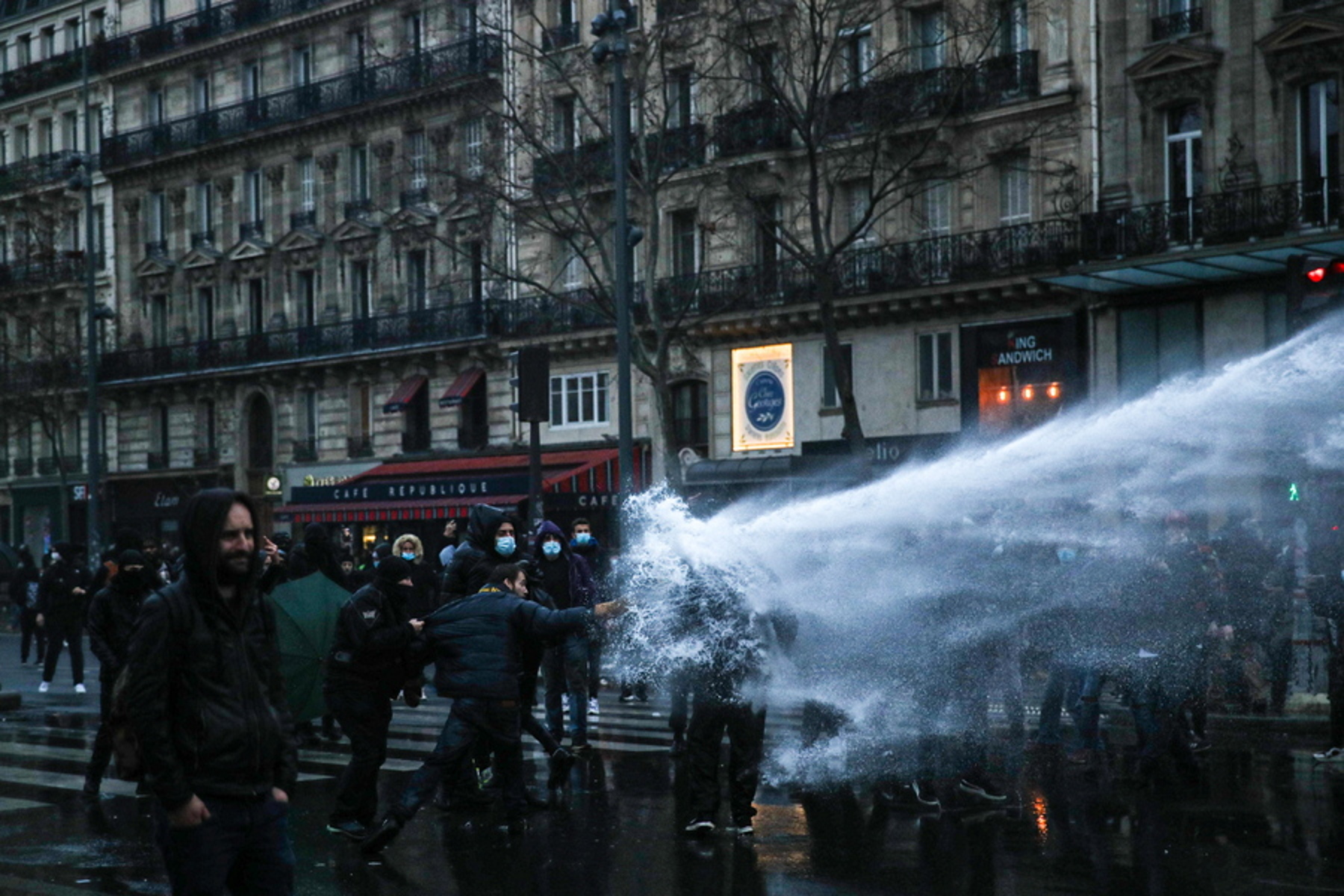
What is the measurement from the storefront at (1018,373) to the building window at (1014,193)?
6.49 ft

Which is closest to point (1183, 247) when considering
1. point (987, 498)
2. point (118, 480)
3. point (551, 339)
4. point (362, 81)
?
point (551, 339)

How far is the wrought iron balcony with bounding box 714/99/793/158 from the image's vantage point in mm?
34562

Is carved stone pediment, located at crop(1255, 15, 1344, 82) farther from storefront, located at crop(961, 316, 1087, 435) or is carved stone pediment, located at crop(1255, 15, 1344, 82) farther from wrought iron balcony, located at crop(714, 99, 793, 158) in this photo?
wrought iron balcony, located at crop(714, 99, 793, 158)

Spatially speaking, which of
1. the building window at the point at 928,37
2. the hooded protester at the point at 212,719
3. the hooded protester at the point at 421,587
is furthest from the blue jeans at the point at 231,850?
the building window at the point at 928,37

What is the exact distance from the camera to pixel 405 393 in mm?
43031

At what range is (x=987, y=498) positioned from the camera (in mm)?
12195

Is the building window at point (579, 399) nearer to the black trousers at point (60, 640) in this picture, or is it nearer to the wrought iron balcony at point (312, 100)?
the wrought iron balcony at point (312, 100)

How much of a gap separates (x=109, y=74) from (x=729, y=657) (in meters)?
48.1

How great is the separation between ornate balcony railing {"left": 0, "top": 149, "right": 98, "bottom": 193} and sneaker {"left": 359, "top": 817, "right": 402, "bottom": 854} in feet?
158

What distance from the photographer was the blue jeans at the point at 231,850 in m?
5.41

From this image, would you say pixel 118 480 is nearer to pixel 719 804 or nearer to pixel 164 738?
pixel 719 804

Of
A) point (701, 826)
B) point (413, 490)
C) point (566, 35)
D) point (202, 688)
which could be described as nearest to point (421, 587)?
point (701, 826)

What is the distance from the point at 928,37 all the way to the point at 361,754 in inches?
1016

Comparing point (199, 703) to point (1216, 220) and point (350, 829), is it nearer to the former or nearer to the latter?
point (350, 829)
